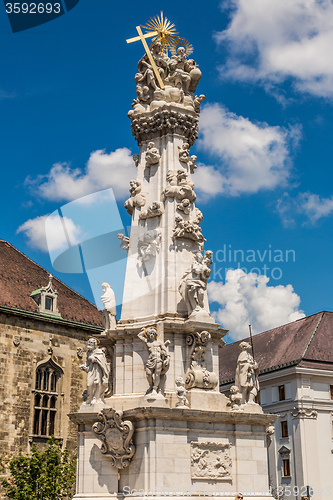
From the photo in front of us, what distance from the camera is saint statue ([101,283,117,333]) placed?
1711cm

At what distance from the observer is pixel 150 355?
1521 cm

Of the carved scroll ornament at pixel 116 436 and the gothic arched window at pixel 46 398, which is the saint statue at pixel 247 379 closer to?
the carved scroll ornament at pixel 116 436

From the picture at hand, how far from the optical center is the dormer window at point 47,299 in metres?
35.7

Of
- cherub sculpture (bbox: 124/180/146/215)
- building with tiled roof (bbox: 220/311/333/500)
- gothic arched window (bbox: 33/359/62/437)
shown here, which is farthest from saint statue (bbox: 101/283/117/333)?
building with tiled roof (bbox: 220/311/333/500)

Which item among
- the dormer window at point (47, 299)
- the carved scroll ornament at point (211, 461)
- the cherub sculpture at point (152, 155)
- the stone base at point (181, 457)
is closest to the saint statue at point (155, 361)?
the stone base at point (181, 457)

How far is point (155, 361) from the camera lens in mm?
15062

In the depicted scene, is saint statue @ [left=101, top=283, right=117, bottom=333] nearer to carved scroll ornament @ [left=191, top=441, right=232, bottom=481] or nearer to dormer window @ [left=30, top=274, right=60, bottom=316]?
carved scroll ornament @ [left=191, top=441, right=232, bottom=481]

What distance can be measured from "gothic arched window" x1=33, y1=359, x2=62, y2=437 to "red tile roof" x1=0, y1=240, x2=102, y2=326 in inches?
130

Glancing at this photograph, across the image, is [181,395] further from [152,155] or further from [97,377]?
[152,155]

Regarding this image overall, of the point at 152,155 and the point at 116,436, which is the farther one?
the point at 152,155

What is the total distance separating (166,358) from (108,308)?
9.22 feet

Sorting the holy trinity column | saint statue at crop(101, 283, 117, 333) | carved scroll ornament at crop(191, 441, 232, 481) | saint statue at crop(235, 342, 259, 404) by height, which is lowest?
carved scroll ornament at crop(191, 441, 232, 481)

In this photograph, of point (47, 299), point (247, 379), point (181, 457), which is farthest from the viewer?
point (47, 299)

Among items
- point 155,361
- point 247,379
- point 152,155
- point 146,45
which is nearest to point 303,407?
point 247,379
